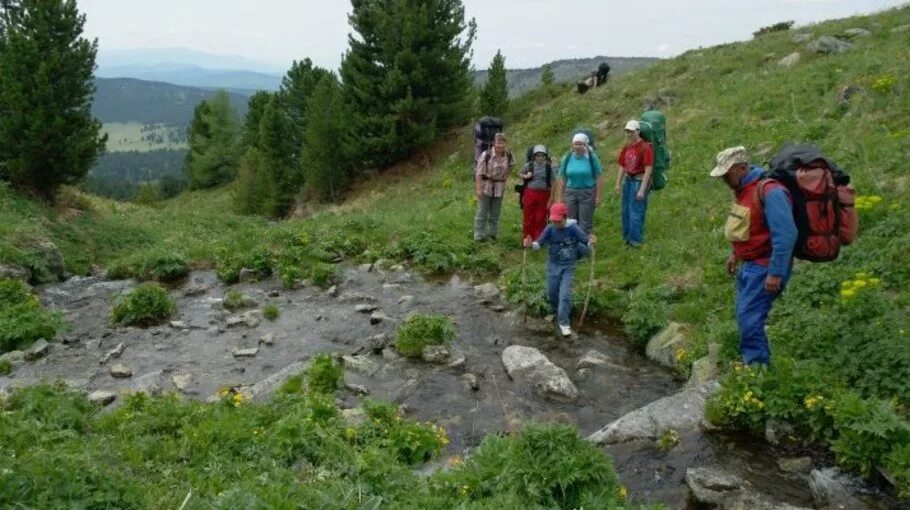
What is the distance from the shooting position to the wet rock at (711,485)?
18.6 ft

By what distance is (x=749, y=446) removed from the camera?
6.55 meters

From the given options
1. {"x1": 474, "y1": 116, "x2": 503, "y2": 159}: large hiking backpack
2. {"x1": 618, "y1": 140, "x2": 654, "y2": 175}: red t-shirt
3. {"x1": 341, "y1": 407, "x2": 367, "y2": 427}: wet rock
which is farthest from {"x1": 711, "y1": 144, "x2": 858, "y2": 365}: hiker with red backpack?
{"x1": 474, "y1": 116, "x2": 503, "y2": 159}: large hiking backpack

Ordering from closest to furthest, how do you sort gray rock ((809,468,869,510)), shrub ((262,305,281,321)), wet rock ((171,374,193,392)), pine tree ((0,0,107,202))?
gray rock ((809,468,869,510)) < wet rock ((171,374,193,392)) < shrub ((262,305,281,321)) < pine tree ((0,0,107,202))

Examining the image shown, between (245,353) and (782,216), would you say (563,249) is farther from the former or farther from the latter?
→ (245,353)

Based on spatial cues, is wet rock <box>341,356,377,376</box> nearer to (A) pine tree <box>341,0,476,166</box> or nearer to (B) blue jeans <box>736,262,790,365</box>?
(B) blue jeans <box>736,262,790,365</box>

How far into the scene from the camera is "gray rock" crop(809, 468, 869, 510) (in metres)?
5.47

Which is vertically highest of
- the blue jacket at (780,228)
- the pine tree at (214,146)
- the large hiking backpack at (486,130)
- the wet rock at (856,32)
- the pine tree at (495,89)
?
the wet rock at (856,32)

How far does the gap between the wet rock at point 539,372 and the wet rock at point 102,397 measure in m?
5.22

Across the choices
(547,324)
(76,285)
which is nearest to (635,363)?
(547,324)

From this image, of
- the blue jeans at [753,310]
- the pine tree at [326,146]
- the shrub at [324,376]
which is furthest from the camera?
the pine tree at [326,146]

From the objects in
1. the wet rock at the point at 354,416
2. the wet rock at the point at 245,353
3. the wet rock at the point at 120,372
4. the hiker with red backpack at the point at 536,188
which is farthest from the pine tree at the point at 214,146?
the wet rock at the point at 354,416

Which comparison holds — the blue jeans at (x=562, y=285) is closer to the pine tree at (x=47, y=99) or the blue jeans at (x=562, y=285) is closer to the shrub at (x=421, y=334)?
the shrub at (x=421, y=334)

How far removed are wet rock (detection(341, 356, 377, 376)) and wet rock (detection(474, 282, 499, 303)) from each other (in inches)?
132

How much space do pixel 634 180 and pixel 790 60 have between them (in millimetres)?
16324
